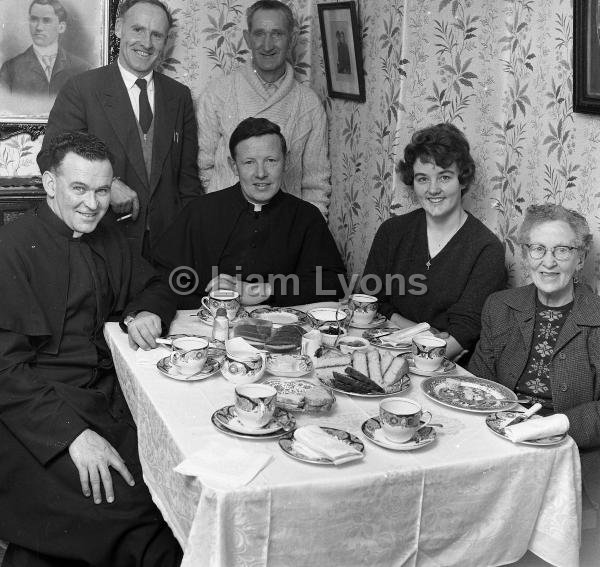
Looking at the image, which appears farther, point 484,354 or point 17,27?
point 17,27

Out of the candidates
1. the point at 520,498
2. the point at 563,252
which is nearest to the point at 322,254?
the point at 563,252

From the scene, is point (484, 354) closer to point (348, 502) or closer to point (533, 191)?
point (533, 191)

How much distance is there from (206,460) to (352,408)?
45cm

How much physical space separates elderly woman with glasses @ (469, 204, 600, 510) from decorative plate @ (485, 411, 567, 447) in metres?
0.36

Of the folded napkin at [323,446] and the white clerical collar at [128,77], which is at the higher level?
the white clerical collar at [128,77]

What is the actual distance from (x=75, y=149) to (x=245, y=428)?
1081 mm

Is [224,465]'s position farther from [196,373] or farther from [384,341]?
[384,341]

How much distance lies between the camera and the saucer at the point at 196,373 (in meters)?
2.06

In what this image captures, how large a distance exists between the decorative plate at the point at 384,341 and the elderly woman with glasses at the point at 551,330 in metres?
0.24

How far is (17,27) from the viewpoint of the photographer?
377cm

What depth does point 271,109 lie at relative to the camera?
387cm

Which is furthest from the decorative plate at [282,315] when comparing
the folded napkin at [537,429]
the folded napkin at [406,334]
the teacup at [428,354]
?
the folded napkin at [537,429]

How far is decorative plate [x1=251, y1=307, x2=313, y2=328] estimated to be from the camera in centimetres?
264

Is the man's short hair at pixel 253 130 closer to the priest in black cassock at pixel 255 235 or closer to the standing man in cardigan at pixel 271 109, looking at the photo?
the priest in black cassock at pixel 255 235
